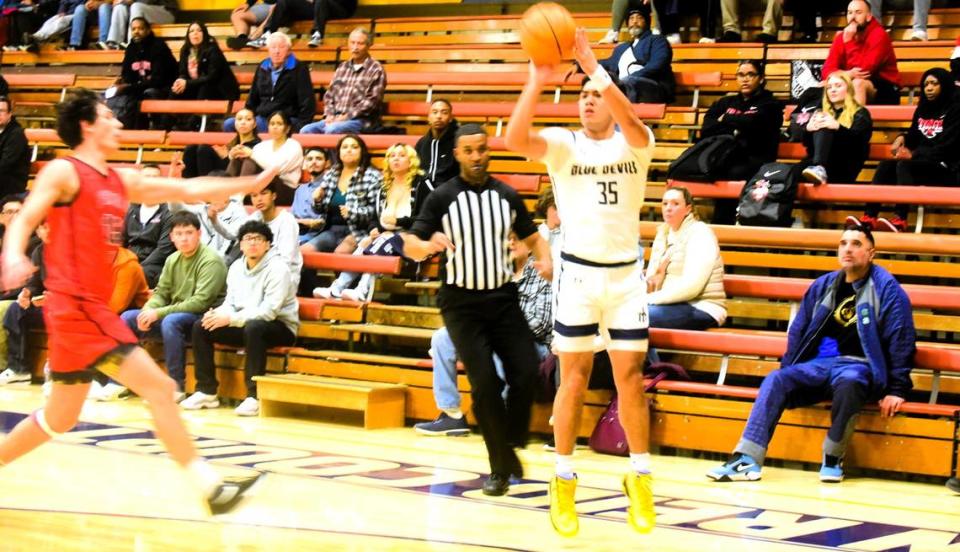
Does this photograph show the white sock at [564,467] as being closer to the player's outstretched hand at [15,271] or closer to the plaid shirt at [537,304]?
the player's outstretched hand at [15,271]

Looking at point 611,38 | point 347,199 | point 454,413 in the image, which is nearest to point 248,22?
point 611,38

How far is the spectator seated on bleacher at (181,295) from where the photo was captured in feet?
28.3

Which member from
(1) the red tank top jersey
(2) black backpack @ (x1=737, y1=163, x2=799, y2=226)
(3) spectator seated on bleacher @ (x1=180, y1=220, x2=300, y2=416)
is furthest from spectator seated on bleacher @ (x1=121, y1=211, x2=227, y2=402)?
(1) the red tank top jersey

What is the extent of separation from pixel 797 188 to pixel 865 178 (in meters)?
1.09

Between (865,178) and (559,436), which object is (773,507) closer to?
(559,436)

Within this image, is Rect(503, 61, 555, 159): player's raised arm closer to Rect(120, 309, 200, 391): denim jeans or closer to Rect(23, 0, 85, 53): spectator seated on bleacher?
Rect(120, 309, 200, 391): denim jeans

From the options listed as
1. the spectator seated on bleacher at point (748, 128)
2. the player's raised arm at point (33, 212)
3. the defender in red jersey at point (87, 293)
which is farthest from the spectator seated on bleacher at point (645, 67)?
the player's raised arm at point (33, 212)

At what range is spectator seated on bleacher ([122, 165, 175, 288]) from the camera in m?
9.65

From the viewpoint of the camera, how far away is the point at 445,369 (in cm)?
754

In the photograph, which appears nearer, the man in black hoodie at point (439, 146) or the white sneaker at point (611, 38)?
the man in black hoodie at point (439, 146)

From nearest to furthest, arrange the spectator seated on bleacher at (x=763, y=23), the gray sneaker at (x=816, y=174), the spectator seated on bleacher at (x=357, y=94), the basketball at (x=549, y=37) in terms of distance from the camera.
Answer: the basketball at (x=549, y=37)
the gray sneaker at (x=816, y=174)
the spectator seated on bleacher at (x=763, y=23)
the spectator seated on bleacher at (x=357, y=94)

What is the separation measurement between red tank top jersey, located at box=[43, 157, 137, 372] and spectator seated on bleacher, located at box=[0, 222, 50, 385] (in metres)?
5.11

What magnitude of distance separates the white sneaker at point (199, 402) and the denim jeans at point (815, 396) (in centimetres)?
378

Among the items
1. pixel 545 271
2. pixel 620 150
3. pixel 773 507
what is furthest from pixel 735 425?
pixel 620 150
